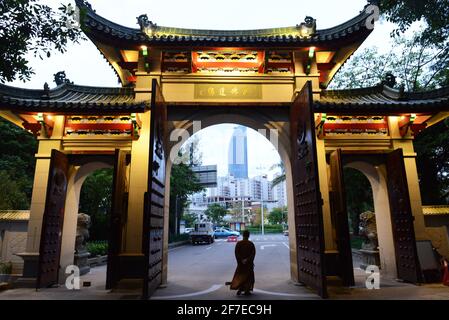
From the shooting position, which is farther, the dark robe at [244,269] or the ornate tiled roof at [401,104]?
the ornate tiled roof at [401,104]

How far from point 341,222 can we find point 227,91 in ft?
13.2

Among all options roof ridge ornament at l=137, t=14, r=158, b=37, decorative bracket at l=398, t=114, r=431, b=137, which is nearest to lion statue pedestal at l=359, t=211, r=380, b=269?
decorative bracket at l=398, t=114, r=431, b=137

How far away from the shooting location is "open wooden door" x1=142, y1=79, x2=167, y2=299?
502 cm

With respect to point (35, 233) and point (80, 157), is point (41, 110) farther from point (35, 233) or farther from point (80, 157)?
point (35, 233)

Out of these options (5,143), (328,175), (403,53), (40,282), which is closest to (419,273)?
(328,175)

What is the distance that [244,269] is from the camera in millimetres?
5867

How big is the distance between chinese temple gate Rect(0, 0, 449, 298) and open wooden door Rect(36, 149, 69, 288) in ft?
0.10

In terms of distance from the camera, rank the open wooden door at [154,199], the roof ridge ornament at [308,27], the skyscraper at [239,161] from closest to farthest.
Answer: the open wooden door at [154,199], the roof ridge ornament at [308,27], the skyscraper at [239,161]

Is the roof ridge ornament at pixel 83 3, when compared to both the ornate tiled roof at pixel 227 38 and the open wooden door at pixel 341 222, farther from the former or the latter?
the open wooden door at pixel 341 222

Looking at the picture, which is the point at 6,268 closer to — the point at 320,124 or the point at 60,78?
the point at 60,78

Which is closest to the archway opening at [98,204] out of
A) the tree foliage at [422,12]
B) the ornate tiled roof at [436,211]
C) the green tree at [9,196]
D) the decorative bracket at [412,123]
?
the green tree at [9,196]

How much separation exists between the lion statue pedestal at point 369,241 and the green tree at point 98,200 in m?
12.4

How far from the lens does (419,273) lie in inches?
253

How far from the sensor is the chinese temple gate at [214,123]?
631cm
